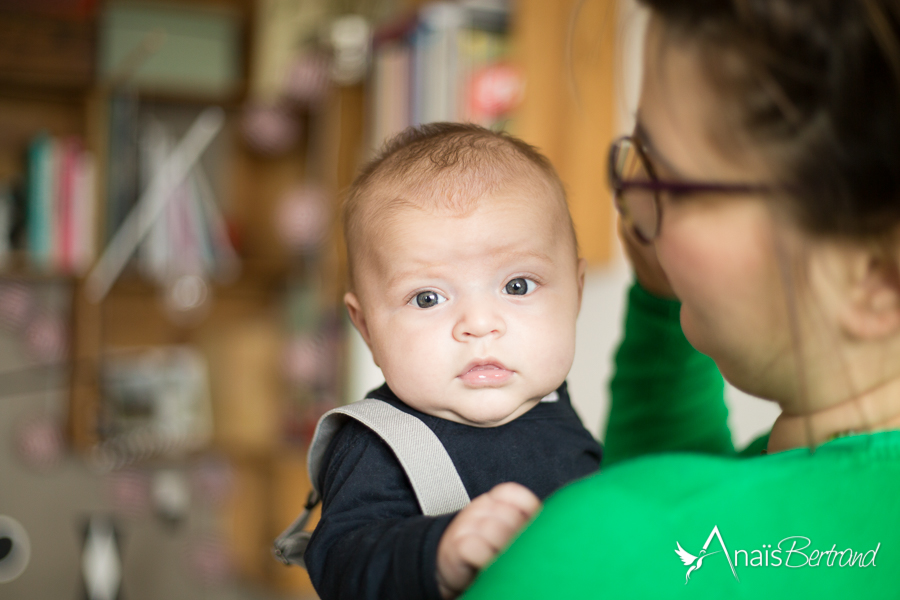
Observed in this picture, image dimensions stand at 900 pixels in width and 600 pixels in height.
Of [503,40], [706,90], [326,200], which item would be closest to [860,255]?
[706,90]

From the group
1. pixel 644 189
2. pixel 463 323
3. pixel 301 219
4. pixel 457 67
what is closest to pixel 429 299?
pixel 463 323

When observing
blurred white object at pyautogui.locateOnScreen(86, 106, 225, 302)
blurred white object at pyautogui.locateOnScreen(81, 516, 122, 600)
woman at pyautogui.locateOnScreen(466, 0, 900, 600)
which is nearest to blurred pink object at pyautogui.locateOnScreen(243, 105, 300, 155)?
blurred white object at pyautogui.locateOnScreen(86, 106, 225, 302)

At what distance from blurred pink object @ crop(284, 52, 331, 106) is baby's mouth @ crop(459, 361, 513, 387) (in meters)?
2.43

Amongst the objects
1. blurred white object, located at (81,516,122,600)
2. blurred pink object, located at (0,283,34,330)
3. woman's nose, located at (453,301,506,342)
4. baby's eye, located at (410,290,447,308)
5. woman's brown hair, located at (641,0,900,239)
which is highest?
woman's brown hair, located at (641,0,900,239)

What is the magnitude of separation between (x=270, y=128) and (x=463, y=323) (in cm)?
288

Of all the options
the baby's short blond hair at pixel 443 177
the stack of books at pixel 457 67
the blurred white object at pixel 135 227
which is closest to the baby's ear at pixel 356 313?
the baby's short blond hair at pixel 443 177

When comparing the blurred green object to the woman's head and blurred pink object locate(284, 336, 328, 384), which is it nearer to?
blurred pink object locate(284, 336, 328, 384)

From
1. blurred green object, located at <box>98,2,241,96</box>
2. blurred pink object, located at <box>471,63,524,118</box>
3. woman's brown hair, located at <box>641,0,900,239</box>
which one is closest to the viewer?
woman's brown hair, located at <box>641,0,900,239</box>

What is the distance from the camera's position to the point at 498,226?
27.9 inches

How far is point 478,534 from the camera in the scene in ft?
1.73

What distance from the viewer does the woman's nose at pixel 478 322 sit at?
690 mm

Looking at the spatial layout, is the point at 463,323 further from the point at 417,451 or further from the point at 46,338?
the point at 46,338

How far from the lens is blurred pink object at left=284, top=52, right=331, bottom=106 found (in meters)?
2.94

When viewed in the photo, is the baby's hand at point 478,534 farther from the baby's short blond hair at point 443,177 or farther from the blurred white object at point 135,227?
the blurred white object at point 135,227
